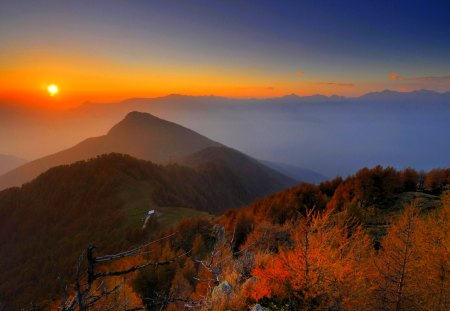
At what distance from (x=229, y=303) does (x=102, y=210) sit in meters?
110

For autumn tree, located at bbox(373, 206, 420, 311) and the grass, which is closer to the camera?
autumn tree, located at bbox(373, 206, 420, 311)

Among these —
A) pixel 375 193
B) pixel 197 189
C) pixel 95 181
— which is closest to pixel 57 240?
pixel 95 181

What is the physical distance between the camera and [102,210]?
365ft

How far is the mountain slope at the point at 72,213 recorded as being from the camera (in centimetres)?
8994

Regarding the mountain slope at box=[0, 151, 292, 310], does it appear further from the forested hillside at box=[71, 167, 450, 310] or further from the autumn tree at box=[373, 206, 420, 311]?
the autumn tree at box=[373, 206, 420, 311]

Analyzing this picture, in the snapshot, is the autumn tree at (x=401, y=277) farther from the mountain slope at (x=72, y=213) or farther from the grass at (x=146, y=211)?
the mountain slope at (x=72, y=213)

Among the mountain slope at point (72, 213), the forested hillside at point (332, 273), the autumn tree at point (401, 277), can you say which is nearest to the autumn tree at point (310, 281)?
the forested hillside at point (332, 273)

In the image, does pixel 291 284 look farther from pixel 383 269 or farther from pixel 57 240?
pixel 57 240

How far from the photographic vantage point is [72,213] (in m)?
126

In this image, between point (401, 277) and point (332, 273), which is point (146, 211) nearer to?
point (401, 277)

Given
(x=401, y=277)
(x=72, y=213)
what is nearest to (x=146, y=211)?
(x=72, y=213)

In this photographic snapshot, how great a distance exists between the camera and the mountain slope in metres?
89.9

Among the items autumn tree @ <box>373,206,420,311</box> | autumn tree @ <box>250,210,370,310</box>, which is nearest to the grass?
autumn tree @ <box>373,206,420,311</box>

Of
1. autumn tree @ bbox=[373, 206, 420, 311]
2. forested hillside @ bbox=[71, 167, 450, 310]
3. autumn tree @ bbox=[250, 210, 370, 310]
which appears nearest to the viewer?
forested hillside @ bbox=[71, 167, 450, 310]
